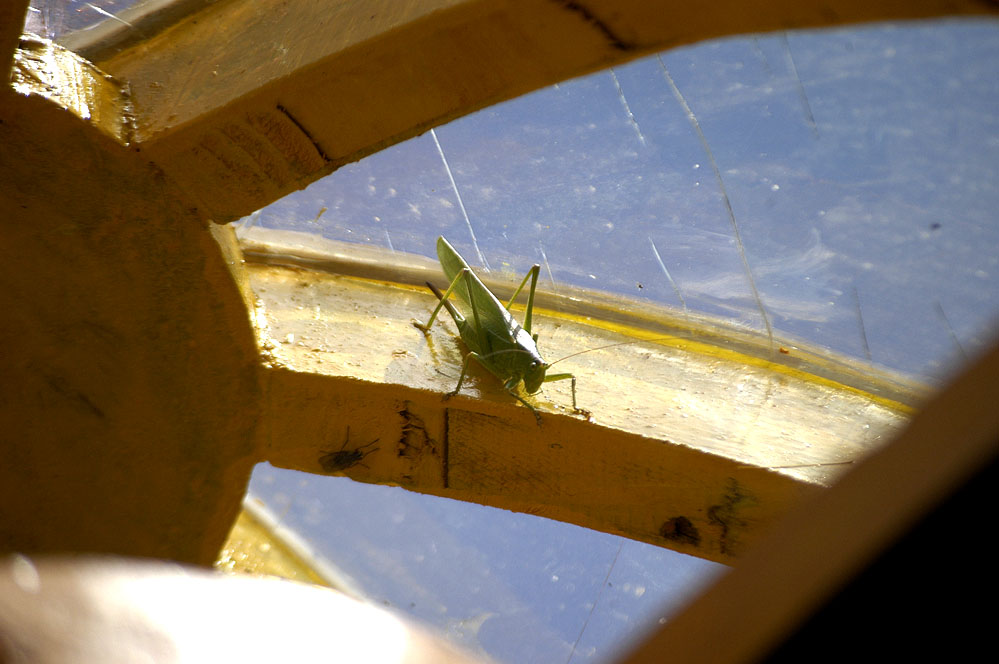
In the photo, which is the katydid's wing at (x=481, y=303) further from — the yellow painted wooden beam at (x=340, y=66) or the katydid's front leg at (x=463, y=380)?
the yellow painted wooden beam at (x=340, y=66)

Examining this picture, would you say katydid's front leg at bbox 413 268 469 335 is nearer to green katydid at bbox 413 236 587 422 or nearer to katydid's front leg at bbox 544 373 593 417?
green katydid at bbox 413 236 587 422

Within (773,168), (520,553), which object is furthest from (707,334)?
(520,553)

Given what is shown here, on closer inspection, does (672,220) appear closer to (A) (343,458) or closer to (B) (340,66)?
(B) (340,66)

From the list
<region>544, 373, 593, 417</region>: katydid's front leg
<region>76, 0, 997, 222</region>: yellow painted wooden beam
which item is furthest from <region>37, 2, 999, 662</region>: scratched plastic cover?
<region>544, 373, 593, 417</region>: katydid's front leg

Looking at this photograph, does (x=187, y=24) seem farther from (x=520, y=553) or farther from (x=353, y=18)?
(x=520, y=553)

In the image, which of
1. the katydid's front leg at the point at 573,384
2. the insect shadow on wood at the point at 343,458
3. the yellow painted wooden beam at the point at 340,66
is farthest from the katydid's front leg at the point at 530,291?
the yellow painted wooden beam at the point at 340,66

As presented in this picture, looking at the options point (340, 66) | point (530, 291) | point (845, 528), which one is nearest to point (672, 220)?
point (530, 291)
